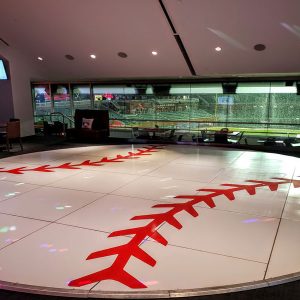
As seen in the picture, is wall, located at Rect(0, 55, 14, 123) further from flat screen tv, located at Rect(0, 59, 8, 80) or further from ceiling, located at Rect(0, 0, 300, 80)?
ceiling, located at Rect(0, 0, 300, 80)

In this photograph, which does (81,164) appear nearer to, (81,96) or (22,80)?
(22,80)

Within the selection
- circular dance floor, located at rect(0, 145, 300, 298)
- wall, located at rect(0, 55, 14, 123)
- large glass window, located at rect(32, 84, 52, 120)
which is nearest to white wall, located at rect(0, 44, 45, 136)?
wall, located at rect(0, 55, 14, 123)

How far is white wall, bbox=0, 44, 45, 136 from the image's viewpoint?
9620 millimetres

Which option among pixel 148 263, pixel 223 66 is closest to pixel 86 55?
pixel 223 66

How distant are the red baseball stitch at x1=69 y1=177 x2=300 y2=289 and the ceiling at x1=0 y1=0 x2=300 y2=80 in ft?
10.5

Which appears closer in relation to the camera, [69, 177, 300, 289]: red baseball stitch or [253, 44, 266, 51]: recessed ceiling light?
[69, 177, 300, 289]: red baseball stitch

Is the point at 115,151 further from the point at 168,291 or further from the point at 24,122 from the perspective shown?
the point at 168,291

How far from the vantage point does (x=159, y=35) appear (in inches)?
275

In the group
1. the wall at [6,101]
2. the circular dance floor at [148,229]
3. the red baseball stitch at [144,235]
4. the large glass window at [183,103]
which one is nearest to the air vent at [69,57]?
the wall at [6,101]

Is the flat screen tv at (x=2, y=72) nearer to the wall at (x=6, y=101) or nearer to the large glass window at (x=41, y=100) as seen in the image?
the wall at (x=6, y=101)

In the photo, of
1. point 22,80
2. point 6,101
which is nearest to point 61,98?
point 22,80

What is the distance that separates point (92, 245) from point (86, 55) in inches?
272

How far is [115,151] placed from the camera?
7496 mm

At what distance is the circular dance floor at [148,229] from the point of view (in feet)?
7.25
